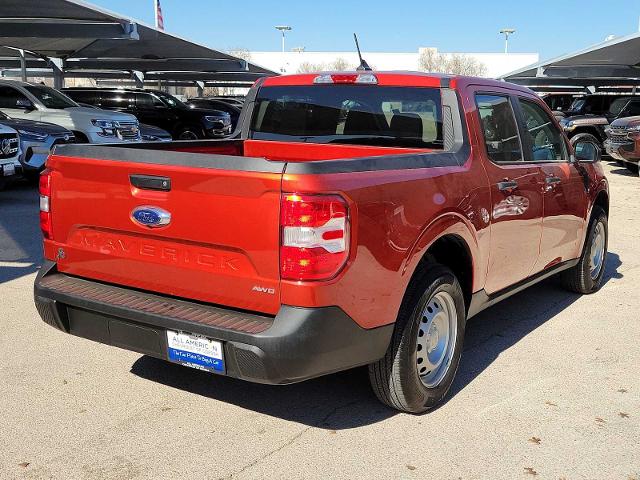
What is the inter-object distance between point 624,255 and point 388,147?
4.86 metres

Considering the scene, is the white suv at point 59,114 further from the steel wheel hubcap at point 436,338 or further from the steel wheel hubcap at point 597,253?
the steel wheel hubcap at point 436,338

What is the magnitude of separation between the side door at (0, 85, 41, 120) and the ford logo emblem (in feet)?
Answer: 42.0

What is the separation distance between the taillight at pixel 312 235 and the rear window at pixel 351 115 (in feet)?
4.85

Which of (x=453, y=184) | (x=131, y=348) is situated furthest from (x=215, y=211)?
(x=453, y=184)

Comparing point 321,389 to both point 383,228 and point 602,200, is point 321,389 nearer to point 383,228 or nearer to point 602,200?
point 383,228

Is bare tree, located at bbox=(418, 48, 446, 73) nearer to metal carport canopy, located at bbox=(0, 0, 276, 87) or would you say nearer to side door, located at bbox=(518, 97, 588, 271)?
metal carport canopy, located at bbox=(0, 0, 276, 87)

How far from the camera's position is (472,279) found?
412 cm

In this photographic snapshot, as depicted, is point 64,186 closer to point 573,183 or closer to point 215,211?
point 215,211

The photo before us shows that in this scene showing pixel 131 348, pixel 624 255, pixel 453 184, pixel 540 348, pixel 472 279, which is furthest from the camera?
pixel 624 255

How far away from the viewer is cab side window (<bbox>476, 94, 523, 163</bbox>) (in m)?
4.41

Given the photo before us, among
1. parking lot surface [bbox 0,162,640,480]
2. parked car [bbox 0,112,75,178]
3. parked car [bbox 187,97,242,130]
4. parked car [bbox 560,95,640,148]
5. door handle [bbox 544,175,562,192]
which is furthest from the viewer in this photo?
parked car [bbox 187,97,242,130]

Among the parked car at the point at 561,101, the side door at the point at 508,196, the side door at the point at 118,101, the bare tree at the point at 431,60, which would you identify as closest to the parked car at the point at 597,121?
the parked car at the point at 561,101

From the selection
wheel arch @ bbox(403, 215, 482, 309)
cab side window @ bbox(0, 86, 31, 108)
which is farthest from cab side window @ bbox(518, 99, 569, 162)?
cab side window @ bbox(0, 86, 31, 108)

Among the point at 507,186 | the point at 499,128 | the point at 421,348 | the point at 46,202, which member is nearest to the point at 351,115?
the point at 499,128
